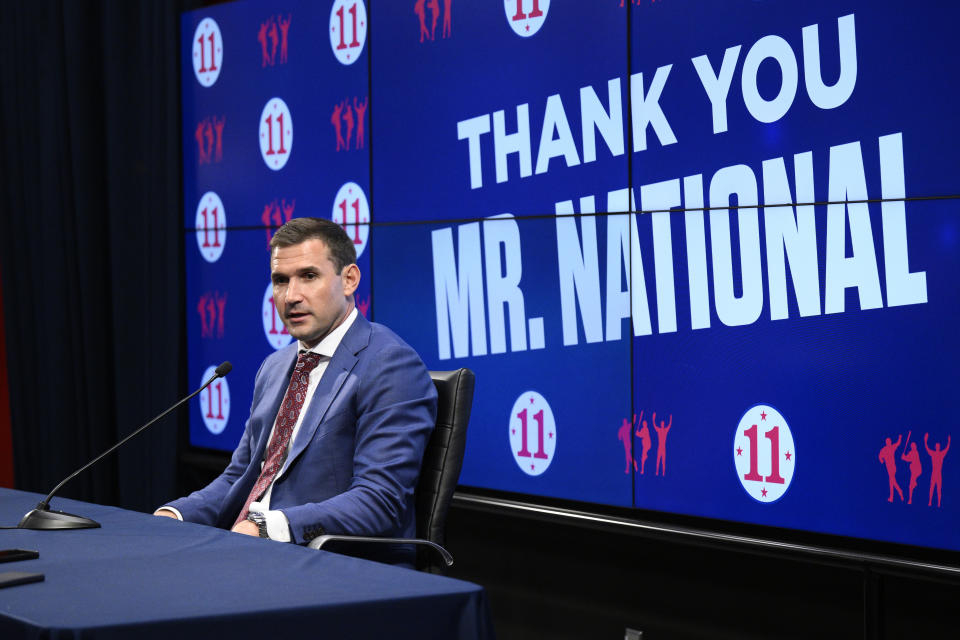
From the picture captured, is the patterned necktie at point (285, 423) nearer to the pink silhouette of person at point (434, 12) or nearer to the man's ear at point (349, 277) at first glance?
the man's ear at point (349, 277)

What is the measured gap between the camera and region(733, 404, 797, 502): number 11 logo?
2.77 metres

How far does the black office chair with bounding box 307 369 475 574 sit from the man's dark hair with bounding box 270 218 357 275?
1.24ft

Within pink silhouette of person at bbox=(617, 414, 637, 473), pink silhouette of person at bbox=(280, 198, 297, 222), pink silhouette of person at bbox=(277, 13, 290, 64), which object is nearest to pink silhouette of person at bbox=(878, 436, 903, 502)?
pink silhouette of person at bbox=(617, 414, 637, 473)

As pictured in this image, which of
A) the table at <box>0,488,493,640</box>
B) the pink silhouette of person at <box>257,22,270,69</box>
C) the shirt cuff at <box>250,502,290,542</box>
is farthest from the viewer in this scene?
the pink silhouette of person at <box>257,22,270,69</box>

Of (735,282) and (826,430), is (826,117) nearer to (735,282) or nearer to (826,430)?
(735,282)

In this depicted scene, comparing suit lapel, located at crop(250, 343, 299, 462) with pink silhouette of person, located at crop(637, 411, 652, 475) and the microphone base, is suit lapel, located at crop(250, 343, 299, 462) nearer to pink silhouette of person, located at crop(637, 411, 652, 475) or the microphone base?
the microphone base

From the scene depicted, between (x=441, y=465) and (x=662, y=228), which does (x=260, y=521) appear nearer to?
(x=441, y=465)

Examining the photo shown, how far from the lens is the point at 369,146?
382 centimetres

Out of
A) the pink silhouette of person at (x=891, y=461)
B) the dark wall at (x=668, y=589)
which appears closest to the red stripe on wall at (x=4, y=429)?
the dark wall at (x=668, y=589)

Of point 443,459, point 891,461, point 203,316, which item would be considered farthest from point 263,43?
point 891,461

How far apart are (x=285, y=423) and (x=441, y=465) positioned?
1.27 ft

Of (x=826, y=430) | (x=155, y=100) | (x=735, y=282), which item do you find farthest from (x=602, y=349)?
(x=155, y=100)

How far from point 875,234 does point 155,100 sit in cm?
303

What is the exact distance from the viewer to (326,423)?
2.46 meters
